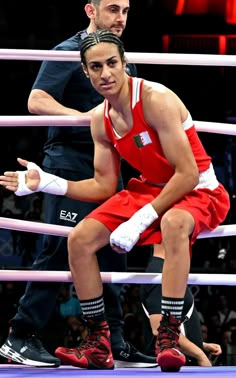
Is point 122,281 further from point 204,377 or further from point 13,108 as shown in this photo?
point 13,108

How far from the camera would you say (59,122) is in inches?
105

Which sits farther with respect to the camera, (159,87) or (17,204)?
(17,204)

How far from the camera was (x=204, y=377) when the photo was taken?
7.51 feet

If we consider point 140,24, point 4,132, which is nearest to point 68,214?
point 4,132

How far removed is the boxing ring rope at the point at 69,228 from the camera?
2635mm

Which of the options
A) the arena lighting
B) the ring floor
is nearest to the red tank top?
the ring floor

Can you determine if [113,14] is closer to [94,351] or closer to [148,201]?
[148,201]

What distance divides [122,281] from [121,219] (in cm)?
22

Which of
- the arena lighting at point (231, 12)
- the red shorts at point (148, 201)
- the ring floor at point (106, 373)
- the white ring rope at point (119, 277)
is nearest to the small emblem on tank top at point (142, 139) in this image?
the red shorts at point (148, 201)

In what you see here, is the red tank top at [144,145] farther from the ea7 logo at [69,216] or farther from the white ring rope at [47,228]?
the ea7 logo at [69,216]

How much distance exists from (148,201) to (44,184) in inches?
12.4

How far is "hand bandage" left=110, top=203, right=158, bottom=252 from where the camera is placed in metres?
2.39

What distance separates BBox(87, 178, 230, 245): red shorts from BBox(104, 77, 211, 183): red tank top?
6 cm

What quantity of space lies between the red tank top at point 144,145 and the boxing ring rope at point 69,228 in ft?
0.38
